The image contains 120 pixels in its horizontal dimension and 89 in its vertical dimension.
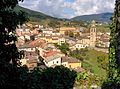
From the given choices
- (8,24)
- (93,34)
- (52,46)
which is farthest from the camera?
(93,34)

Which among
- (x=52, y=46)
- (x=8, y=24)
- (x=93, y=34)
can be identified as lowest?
(x=52, y=46)

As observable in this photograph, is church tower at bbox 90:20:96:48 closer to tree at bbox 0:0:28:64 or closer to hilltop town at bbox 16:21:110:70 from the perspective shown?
hilltop town at bbox 16:21:110:70

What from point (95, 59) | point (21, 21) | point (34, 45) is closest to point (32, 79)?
point (21, 21)

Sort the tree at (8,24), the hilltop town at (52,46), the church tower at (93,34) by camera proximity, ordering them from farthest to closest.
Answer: the church tower at (93,34), the hilltop town at (52,46), the tree at (8,24)

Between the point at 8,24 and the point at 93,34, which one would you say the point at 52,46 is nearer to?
the point at 93,34

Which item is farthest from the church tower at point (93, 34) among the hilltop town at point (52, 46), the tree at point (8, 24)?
the tree at point (8, 24)

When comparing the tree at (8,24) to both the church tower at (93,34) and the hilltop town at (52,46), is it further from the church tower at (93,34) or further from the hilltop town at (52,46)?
the church tower at (93,34)

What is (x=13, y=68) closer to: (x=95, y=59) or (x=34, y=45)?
(x=95, y=59)

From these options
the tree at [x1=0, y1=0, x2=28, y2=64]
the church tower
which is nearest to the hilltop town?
the church tower

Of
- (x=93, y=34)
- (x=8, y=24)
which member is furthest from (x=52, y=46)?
(x=8, y=24)

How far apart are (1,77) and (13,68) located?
0.55 m

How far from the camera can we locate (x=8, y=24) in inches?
373

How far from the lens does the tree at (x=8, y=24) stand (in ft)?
31.0

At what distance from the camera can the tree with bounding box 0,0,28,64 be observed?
31.0 ft
